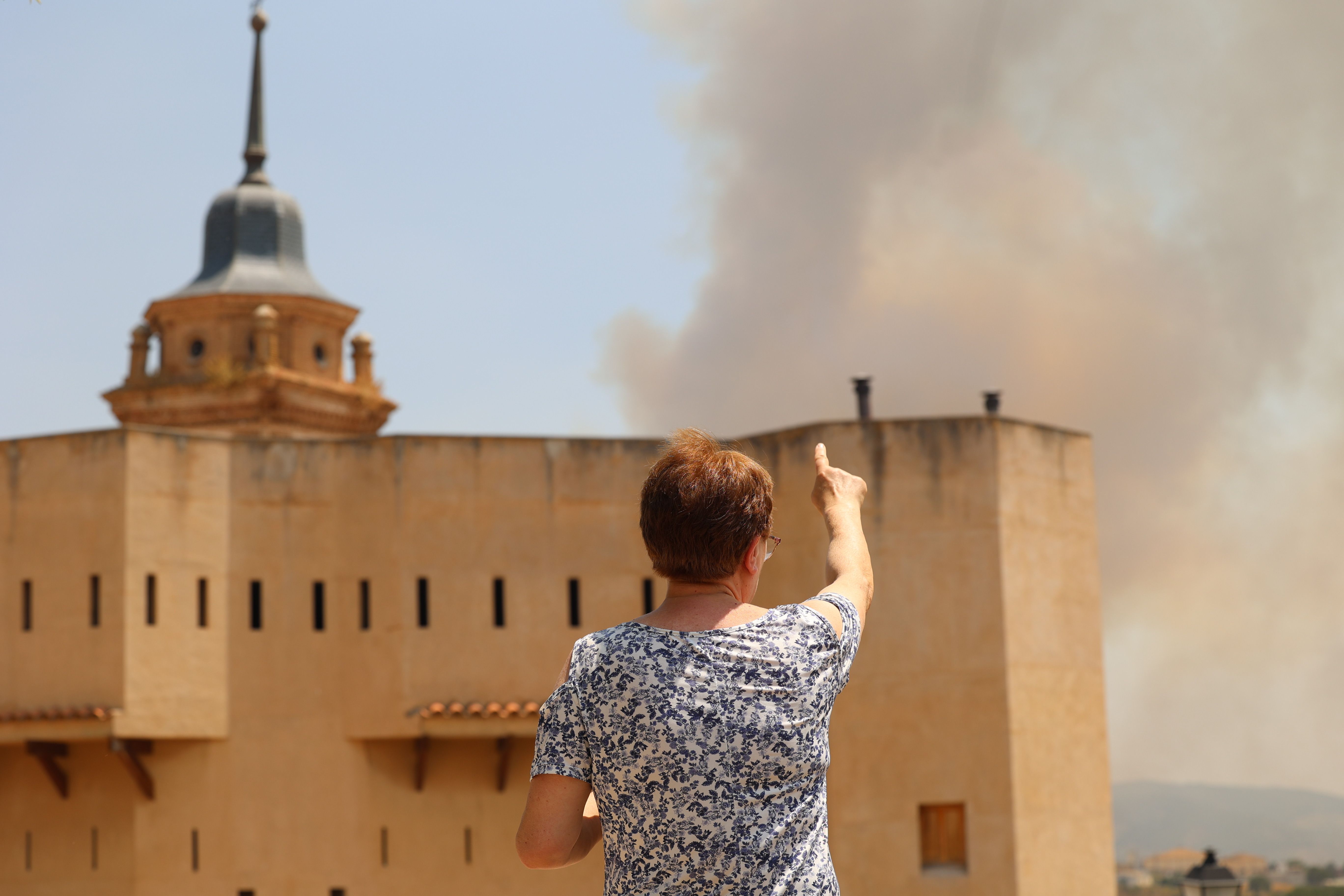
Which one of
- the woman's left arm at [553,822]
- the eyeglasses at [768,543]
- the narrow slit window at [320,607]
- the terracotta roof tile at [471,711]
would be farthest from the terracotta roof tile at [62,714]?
the woman's left arm at [553,822]

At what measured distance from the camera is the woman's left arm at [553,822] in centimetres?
304

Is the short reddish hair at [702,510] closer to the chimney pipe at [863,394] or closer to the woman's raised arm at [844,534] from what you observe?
the woman's raised arm at [844,534]

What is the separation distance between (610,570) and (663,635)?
61.7 ft

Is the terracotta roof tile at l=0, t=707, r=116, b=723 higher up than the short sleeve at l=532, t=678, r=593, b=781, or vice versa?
the short sleeve at l=532, t=678, r=593, b=781

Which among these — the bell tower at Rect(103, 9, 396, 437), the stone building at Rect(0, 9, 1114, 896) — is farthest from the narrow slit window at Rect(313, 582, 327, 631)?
the bell tower at Rect(103, 9, 396, 437)

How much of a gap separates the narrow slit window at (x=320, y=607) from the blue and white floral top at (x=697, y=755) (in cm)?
1871

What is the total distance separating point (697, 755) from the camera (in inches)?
118

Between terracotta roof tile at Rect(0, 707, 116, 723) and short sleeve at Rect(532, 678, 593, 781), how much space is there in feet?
59.1

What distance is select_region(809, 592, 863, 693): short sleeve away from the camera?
3.22m

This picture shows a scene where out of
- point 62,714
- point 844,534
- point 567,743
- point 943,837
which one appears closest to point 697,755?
point 567,743

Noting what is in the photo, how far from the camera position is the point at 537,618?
21.5 m

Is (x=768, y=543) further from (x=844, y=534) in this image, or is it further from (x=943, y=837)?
(x=943, y=837)

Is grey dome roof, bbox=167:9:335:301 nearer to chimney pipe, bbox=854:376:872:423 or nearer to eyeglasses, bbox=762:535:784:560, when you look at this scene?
chimney pipe, bbox=854:376:872:423

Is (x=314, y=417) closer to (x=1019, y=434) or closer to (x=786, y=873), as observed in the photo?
(x=1019, y=434)
